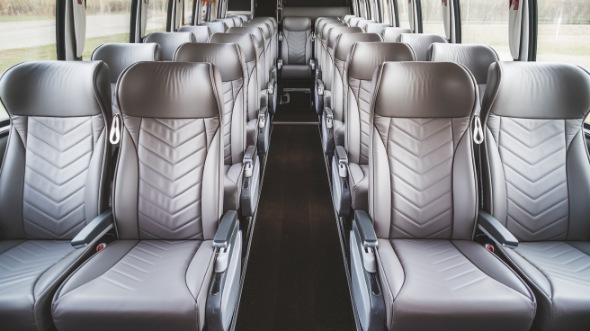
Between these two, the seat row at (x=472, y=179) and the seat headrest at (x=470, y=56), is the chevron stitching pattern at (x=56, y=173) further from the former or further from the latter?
the seat headrest at (x=470, y=56)

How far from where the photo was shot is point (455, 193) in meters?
2.23

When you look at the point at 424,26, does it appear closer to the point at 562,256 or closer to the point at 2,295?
the point at 562,256

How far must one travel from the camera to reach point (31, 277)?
1905mm

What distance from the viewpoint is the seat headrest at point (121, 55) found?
3.49 meters

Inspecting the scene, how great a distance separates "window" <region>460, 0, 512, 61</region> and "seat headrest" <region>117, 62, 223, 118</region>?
337 cm

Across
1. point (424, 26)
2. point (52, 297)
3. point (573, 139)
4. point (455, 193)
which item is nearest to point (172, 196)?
point (52, 297)

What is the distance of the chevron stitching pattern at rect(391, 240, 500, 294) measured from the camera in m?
1.81

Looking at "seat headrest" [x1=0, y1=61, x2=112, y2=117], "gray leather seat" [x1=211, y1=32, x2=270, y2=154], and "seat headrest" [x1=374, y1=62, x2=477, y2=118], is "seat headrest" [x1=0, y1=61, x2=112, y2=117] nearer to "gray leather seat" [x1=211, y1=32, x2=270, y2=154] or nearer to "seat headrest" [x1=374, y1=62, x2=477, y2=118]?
"seat headrest" [x1=374, y1=62, x2=477, y2=118]

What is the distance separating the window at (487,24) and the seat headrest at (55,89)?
3.82 m

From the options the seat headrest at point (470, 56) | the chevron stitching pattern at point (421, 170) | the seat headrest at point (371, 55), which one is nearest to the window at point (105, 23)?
the seat headrest at point (371, 55)

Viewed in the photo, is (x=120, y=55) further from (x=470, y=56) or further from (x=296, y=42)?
(x=296, y=42)

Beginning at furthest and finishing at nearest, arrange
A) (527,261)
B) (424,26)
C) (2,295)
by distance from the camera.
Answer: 1. (424,26)
2. (527,261)
3. (2,295)

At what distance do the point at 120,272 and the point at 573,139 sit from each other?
7.92 ft

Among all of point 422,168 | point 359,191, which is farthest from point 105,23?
point 422,168
